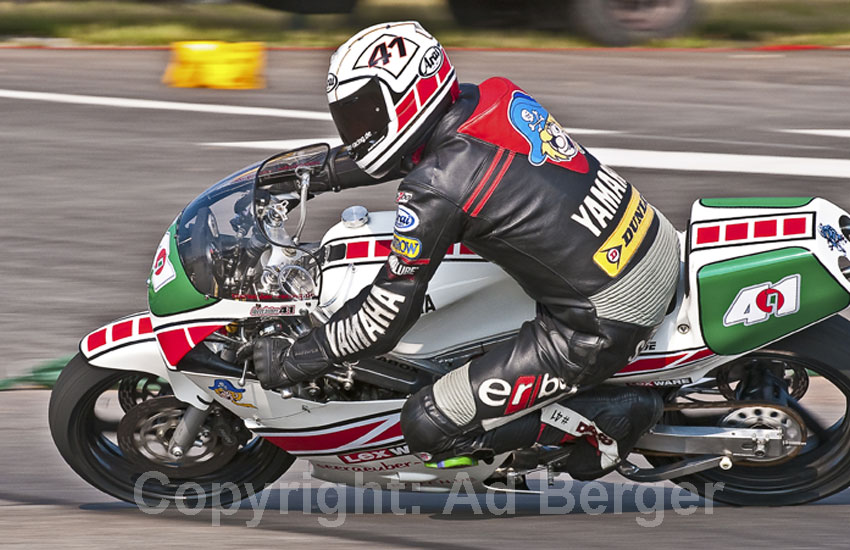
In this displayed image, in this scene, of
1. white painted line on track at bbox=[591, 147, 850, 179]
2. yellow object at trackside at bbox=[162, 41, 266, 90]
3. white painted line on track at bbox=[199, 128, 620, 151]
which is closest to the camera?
white painted line on track at bbox=[591, 147, 850, 179]

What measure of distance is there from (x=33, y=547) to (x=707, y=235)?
8.79ft

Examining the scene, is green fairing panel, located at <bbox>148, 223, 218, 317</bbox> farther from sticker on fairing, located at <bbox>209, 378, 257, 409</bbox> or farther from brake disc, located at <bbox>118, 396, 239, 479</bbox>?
brake disc, located at <bbox>118, 396, 239, 479</bbox>

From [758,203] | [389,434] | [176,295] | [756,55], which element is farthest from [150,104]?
[758,203]

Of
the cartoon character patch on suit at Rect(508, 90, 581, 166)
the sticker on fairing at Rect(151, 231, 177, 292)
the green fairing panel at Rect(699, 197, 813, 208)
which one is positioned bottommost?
the sticker on fairing at Rect(151, 231, 177, 292)

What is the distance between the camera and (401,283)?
391 cm

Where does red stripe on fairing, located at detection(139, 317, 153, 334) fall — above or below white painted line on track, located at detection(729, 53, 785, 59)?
below

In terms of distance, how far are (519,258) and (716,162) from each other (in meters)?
5.36

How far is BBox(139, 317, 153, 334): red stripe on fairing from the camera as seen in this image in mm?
4520

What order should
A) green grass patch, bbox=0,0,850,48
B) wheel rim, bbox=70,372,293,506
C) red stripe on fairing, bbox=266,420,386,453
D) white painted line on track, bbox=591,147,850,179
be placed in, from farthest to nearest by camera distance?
green grass patch, bbox=0,0,850,48 → white painted line on track, bbox=591,147,850,179 → wheel rim, bbox=70,372,293,506 → red stripe on fairing, bbox=266,420,386,453

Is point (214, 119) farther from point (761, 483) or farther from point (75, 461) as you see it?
point (761, 483)

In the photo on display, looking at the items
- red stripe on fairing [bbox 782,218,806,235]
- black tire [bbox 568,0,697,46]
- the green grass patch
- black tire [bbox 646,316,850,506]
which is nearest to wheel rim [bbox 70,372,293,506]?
black tire [bbox 646,316,850,506]

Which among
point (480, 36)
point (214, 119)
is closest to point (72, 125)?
point (214, 119)

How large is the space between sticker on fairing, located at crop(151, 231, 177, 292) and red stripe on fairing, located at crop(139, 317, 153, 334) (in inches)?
7.8

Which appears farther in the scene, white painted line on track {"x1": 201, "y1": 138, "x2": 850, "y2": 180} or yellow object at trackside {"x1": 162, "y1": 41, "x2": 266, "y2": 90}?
yellow object at trackside {"x1": 162, "y1": 41, "x2": 266, "y2": 90}
